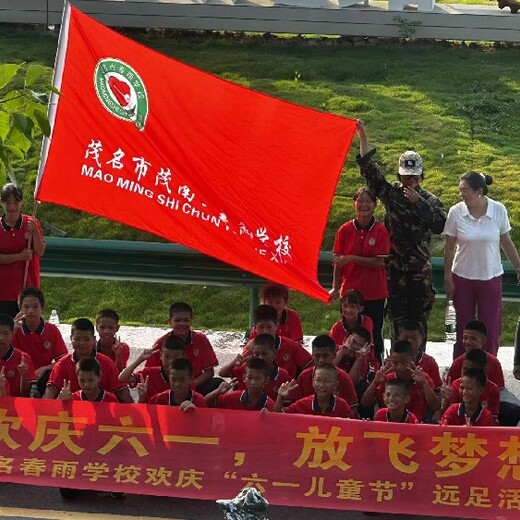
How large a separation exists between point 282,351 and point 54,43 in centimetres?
858

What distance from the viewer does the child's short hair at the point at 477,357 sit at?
378 inches

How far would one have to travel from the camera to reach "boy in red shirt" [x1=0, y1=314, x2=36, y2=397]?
9.74m

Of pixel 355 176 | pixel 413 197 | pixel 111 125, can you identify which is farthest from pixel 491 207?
pixel 355 176

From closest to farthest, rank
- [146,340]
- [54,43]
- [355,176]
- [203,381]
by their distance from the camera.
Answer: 1. [203,381]
2. [146,340]
3. [355,176]
4. [54,43]

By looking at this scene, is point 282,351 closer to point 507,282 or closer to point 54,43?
point 507,282

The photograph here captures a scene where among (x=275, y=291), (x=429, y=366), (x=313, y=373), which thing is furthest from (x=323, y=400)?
(x=275, y=291)

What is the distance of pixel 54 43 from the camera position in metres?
17.9

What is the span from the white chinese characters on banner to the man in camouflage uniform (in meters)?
0.95

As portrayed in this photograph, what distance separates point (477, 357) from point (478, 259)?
1.31 m

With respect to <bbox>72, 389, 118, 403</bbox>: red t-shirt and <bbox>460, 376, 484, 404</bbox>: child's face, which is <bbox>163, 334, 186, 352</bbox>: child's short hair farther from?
<bbox>460, 376, 484, 404</bbox>: child's face

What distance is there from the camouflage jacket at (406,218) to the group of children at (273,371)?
2.05 feet

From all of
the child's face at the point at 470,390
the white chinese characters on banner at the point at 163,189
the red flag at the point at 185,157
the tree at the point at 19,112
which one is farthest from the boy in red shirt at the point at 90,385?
the tree at the point at 19,112

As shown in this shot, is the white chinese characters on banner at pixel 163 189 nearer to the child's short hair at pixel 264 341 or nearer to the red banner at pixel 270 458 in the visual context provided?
→ the child's short hair at pixel 264 341

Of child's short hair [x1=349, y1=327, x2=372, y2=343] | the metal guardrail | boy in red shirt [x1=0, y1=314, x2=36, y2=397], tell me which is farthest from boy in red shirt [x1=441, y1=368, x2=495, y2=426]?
the metal guardrail
